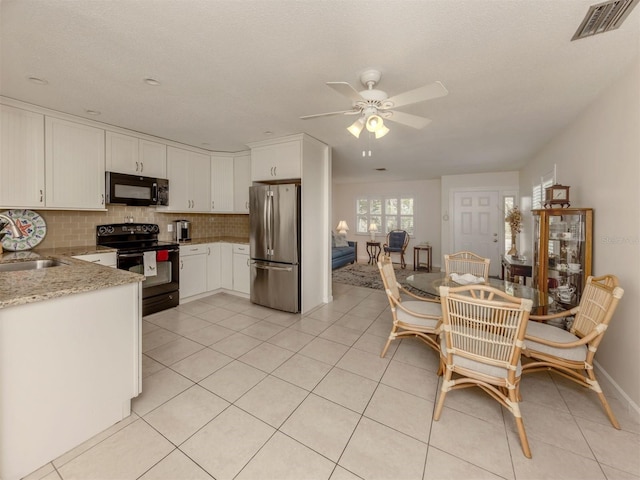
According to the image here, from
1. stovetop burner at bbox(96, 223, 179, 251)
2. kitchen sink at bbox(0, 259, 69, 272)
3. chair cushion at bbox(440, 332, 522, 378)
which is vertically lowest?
chair cushion at bbox(440, 332, 522, 378)

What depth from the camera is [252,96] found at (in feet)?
8.00

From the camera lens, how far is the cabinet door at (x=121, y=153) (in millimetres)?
3301

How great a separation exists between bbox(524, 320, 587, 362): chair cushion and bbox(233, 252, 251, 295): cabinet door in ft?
11.4

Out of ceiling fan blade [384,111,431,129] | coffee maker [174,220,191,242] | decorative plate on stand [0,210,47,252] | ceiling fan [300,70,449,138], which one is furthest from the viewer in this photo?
coffee maker [174,220,191,242]

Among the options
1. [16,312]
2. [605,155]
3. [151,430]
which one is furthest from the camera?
[605,155]

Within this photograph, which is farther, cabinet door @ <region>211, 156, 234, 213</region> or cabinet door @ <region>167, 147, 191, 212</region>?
cabinet door @ <region>211, 156, 234, 213</region>

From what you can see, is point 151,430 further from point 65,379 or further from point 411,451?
point 411,451

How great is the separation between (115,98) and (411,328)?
3.45 meters

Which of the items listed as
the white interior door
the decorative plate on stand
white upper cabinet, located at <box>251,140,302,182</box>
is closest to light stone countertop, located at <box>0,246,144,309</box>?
the decorative plate on stand

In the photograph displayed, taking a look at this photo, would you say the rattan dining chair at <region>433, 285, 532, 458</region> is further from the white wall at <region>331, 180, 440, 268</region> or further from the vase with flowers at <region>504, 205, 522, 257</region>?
the white wall at <region>331, 180, 440, 268</region>

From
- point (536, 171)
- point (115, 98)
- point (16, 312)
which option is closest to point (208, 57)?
point (115, 98)

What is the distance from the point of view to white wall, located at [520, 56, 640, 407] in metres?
1.88

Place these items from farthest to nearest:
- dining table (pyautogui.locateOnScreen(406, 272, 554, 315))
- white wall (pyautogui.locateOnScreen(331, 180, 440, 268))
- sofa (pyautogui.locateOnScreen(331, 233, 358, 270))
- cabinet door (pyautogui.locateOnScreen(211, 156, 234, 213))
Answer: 1. white wall (pyautogui.locateOnScreen(331, 180, 440, 268))
2. sofa (pyautogui.locateOnScreen(331, 233, 358, 270))
3. cabinet door (pyautogui.locateOnScreen(211, 156, 234, 213))
4. dining table (pyautogui.locateOnScreen(406, 272, 554, 315))

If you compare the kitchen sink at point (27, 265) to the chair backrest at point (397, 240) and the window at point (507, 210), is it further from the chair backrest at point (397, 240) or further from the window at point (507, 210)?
the window at point (507, 210)
